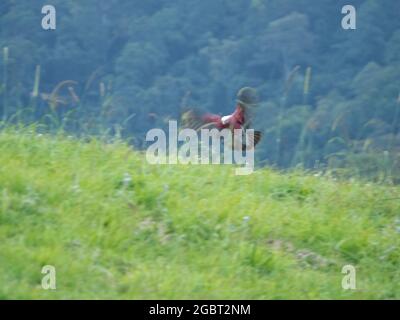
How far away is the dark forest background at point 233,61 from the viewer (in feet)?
28.9

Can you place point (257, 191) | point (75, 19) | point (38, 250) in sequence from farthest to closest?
point (75, 19) → point (257, 191) → point (38, 250)

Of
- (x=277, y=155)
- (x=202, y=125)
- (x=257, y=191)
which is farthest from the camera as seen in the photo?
(x=277, y=155)

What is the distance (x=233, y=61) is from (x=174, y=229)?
15299 millimetres

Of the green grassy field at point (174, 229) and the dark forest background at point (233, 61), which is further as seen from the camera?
the dark forest background at point (233, 61)

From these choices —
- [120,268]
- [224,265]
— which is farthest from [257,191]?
[120,268]

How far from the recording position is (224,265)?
16.6 feet

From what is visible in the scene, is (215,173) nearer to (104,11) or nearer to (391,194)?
(391,194)

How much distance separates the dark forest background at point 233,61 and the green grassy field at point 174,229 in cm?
107

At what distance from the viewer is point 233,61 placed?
802 inches

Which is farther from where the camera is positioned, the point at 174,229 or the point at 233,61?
the point at 233,61

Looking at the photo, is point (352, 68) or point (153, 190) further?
point (352, 68)

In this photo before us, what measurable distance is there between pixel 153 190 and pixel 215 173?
2.74ft

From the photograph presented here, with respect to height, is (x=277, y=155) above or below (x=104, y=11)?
below

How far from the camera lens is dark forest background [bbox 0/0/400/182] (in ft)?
28.9
